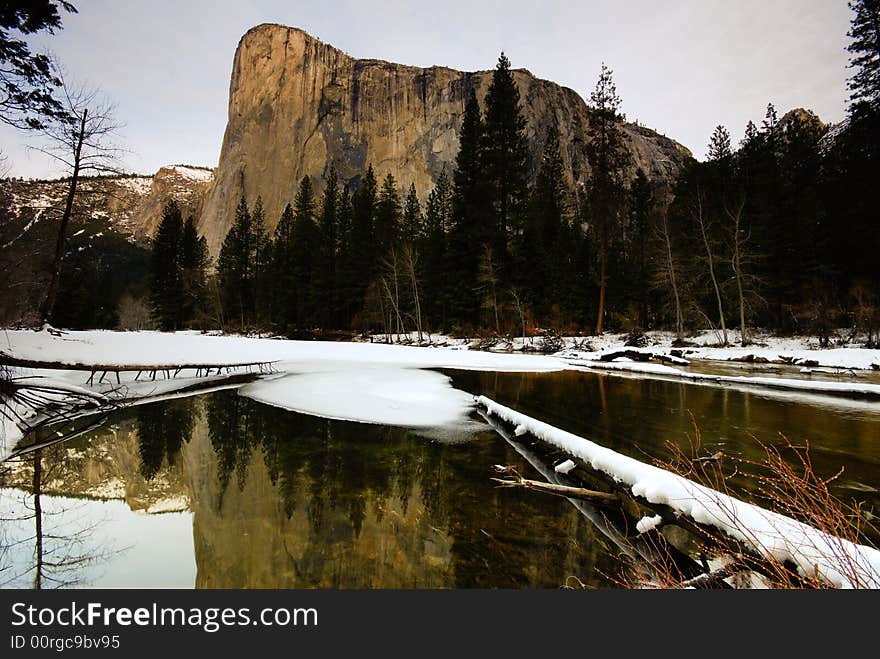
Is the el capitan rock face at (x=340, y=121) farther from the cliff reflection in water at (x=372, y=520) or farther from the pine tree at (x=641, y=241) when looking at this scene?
the cliff reflection in water at (x=372, y=520)

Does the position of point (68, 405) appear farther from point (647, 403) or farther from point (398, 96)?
point (398, 96)

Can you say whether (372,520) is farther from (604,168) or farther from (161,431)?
(604,168)

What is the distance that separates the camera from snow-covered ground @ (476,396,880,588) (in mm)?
1769

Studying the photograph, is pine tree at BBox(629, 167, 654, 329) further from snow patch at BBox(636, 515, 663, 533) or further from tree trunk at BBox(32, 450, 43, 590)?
tree trunk at BBox(32, 450, 43, 590)

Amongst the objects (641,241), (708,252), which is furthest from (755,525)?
(641,241)

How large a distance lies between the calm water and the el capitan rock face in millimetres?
66664

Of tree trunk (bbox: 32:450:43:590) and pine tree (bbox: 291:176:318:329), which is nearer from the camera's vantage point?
tree trunk (bbox: 32:450:43:590)

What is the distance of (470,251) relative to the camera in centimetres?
2992

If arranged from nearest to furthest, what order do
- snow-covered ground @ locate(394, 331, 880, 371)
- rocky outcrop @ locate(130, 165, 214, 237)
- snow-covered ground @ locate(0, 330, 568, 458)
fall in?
snow-covered ground @ locate(0, 330, 568, 458) < snow-covered ground @ locate(394, 331, 880, 371) < rocky outcrop @ locate(130, 165, 214, 237)

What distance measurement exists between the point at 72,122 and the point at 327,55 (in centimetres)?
8368

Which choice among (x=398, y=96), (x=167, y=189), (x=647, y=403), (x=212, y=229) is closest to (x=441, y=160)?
(x=398, y=96)

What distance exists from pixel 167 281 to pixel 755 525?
64.1 m

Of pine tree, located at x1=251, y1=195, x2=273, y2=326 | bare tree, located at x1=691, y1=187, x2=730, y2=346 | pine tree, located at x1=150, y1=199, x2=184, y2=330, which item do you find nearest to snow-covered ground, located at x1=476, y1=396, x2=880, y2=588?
bare tree, located at x1=691, y1=187, x2=730, y2=346

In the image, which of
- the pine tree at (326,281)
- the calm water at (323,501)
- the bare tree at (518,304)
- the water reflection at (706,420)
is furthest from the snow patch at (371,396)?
the pine tree at (326,281)
